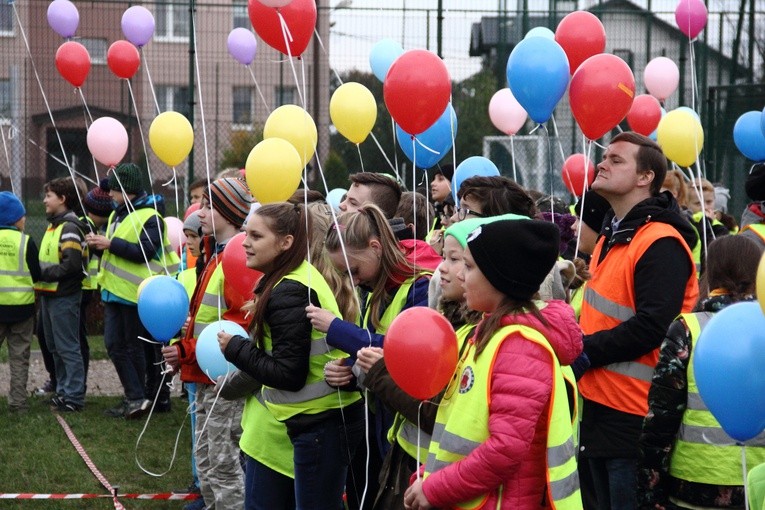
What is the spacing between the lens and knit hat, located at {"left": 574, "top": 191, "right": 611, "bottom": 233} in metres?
5.37

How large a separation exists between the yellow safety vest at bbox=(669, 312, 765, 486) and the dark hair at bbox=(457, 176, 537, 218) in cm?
82

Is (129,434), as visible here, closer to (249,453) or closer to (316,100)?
(249,453)

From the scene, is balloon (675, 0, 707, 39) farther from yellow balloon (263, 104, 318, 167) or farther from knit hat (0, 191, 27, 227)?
knit hat (0, 191, 27, 227)

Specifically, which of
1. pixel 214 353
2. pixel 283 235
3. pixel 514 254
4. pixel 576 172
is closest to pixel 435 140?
pixel 283 235

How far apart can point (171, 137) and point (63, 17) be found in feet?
10.7

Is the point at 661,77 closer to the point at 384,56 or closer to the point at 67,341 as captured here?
the point at 384,56

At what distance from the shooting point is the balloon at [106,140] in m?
7.09

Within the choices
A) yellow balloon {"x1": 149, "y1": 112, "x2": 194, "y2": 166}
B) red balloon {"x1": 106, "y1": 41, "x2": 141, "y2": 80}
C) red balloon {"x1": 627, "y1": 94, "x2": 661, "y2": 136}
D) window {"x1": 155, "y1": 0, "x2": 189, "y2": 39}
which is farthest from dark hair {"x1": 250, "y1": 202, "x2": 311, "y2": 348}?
window {"x1": 155, "y1": 0, "x2": 189, "y2": 39}

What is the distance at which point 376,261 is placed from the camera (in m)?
4.41

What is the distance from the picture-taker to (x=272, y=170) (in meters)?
4.68

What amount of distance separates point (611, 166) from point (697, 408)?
3.96ft

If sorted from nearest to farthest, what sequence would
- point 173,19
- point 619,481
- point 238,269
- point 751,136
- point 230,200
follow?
point 619,481 → point 238,269 → point 230,200 → point 751,136 → point 173,19

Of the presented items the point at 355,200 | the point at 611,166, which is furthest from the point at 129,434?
the point at 611,166

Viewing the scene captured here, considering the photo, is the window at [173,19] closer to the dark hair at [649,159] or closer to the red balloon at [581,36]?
the red balloon at [581,36]
